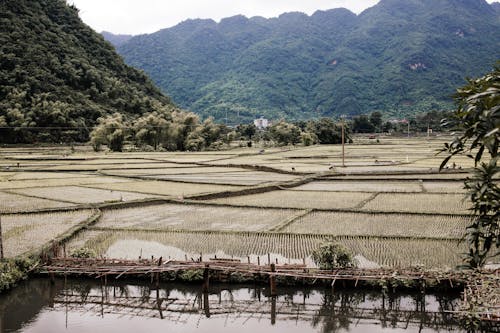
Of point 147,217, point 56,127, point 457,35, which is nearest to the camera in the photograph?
point 147,217

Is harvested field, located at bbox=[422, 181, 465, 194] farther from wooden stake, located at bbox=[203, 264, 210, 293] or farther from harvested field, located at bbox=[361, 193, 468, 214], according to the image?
wooden stake, located at bbox=[203, 264, 210, 293]

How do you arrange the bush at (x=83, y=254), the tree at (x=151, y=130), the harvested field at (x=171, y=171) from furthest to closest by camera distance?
the tree at (x=151, y=130) → the harvested field at (x=171, y=171) → the bush at (x=83, y=254)

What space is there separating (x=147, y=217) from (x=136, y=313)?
686cm

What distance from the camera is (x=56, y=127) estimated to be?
49.3 m

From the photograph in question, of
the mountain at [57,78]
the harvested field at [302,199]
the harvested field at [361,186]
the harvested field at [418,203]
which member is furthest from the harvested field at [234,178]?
the mountain at [57,78]

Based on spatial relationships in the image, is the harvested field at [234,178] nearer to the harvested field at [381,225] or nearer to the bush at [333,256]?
the harvested field at [381,225]

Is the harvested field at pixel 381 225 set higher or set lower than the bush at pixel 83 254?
higher

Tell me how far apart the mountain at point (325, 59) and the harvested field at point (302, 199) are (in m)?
68.3

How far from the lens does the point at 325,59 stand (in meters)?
128

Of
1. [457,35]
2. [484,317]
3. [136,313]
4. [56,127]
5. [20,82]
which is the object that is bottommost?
[136,313]

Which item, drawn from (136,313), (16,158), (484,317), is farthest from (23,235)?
(16,158)

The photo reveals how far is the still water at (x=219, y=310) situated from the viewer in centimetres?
869

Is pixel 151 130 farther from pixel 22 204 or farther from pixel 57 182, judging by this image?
pixel 22 204

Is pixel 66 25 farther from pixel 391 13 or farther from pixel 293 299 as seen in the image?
pixel 391 13
